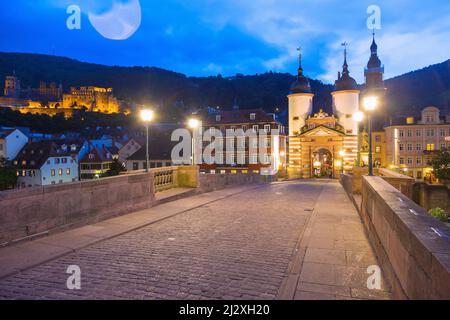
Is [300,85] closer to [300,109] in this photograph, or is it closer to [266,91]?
[300,109]

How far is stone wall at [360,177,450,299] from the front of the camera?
3354 mm

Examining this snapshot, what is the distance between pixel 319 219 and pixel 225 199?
19.5ft

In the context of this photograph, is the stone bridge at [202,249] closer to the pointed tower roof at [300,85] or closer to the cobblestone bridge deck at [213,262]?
the cobblestone bridge deck at [213,262]

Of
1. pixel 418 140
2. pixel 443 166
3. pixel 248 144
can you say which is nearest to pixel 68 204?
pixel 443 166

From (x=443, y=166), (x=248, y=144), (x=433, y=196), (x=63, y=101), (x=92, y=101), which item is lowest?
(x=433, y=196)

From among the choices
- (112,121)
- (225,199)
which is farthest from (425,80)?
(225,199)

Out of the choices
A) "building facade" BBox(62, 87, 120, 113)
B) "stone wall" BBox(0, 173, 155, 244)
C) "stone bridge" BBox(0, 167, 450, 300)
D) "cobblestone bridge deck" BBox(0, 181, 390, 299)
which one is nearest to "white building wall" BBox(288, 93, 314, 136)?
"stone bridge" BBox(0, 167, 450, 300)

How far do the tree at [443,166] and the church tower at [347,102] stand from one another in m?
10.1

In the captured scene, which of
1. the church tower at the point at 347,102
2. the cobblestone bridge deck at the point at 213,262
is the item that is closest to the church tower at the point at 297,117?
the church tower at the point at 347,102

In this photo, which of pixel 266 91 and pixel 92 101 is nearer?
pixel 266 91

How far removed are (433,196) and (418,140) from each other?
29370 millimetres

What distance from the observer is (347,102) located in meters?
46.4
